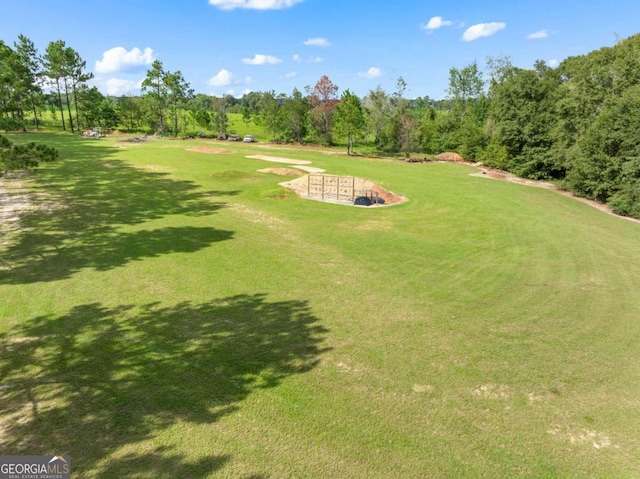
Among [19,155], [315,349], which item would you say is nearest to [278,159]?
[19,155]

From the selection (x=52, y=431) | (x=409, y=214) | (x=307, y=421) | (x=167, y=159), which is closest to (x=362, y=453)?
(x=307, y=421)

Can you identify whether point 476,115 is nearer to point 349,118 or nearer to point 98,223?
point 349,118

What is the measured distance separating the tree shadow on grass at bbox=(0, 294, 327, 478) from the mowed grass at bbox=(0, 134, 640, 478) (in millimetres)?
40

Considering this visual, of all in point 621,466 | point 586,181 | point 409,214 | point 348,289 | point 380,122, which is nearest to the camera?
point 621,466

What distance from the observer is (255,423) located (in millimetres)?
6422

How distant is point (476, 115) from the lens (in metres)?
63.8

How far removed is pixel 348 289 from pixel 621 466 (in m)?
7.46

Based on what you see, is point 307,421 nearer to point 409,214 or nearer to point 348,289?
point 348,289

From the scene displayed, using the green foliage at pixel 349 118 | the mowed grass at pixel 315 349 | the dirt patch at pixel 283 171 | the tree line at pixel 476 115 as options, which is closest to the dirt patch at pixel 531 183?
the tree line at pixel 476 115

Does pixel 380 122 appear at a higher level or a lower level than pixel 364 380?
higher

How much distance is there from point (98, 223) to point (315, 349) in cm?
1404

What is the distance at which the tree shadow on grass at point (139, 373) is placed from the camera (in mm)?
5793

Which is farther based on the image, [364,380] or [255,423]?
[364,380]

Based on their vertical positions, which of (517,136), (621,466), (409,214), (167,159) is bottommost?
(621,466)
